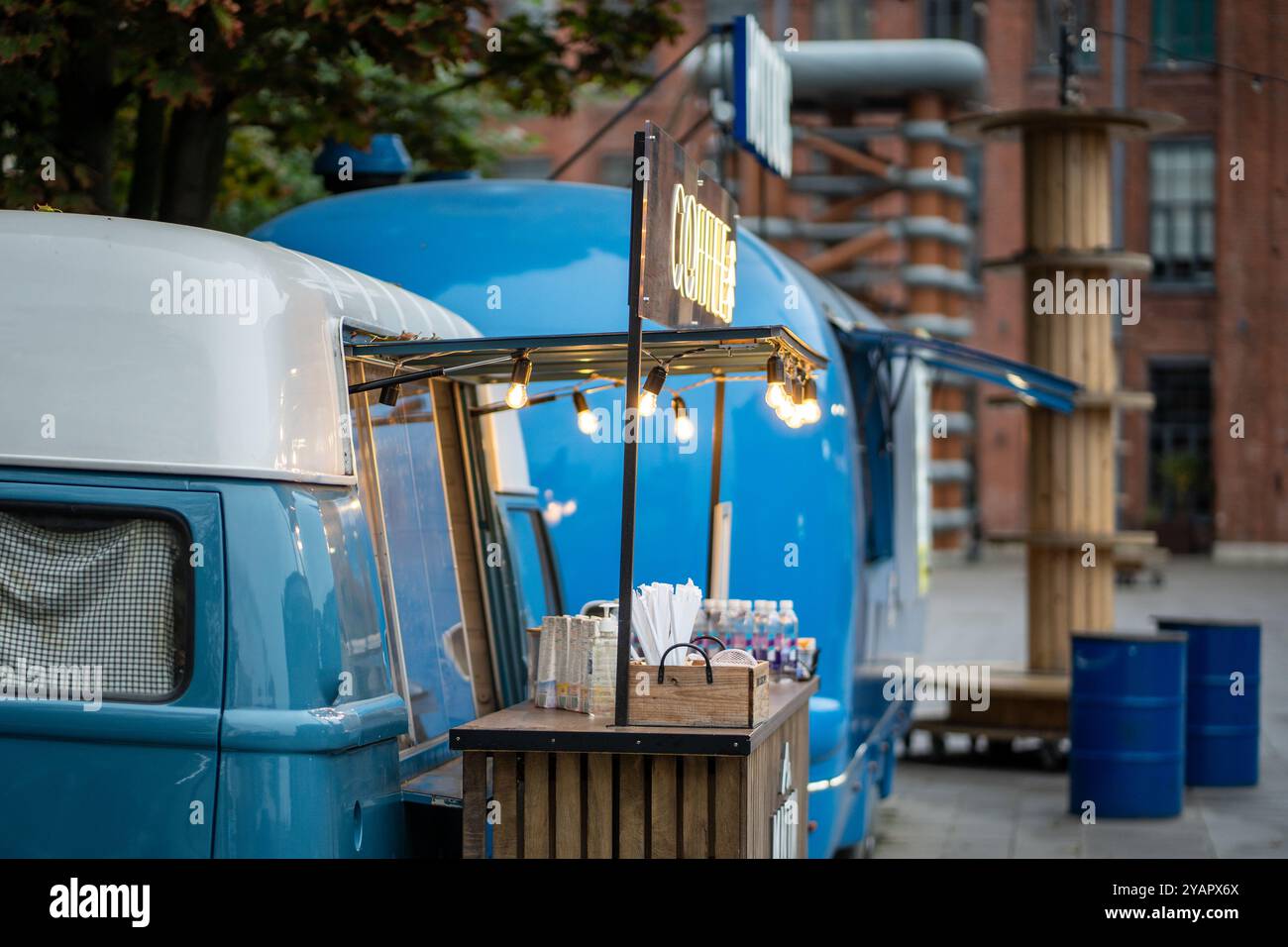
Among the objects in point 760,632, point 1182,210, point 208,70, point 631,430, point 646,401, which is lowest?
point 760,632

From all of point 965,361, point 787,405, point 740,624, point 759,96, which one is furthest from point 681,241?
point 759,96

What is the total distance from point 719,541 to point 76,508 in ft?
9.36

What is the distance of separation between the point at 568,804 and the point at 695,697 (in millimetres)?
487

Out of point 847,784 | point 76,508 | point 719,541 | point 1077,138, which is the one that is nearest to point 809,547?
point 719,541

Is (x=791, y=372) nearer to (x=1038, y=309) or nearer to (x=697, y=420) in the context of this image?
(x=697, y=420)

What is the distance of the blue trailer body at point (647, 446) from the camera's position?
7.18 m

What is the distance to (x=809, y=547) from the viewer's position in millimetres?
7168

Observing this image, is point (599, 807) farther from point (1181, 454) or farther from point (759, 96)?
point (1181, 454)

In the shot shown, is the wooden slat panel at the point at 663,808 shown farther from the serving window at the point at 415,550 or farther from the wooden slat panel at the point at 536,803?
the serving window at the point at 415,550

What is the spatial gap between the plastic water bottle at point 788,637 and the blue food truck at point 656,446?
51 cm

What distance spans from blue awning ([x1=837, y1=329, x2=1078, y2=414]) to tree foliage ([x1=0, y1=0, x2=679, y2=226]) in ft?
8.84

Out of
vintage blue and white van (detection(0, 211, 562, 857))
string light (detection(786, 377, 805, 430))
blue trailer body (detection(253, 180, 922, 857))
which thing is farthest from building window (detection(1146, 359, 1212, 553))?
vintage blue and white van (detection(0, 211, 562, 857))

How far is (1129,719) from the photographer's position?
9.55 metres
